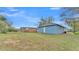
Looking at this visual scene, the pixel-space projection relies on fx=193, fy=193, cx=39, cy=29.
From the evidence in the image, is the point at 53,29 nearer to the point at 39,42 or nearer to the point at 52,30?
the point at 52,30

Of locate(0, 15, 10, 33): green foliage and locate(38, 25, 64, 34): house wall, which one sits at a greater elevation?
locate(0, 15, 10, 33): green foliage

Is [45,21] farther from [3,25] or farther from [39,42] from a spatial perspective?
[3,25]

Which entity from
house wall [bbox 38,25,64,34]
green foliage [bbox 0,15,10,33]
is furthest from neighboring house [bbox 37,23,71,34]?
green foliage [bbox 0,15,10,33]

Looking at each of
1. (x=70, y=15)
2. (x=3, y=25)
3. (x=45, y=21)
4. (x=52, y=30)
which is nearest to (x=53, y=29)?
(x=52, y=30)

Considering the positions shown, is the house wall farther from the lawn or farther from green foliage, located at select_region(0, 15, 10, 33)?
green foliage, located at select_region(0, 15, 10, 33)

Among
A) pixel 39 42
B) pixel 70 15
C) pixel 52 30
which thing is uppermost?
pixel 70 15

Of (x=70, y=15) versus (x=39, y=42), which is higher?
(x=70, y=15)

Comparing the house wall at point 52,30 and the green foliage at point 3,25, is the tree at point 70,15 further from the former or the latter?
the green foliage at point 3,25
